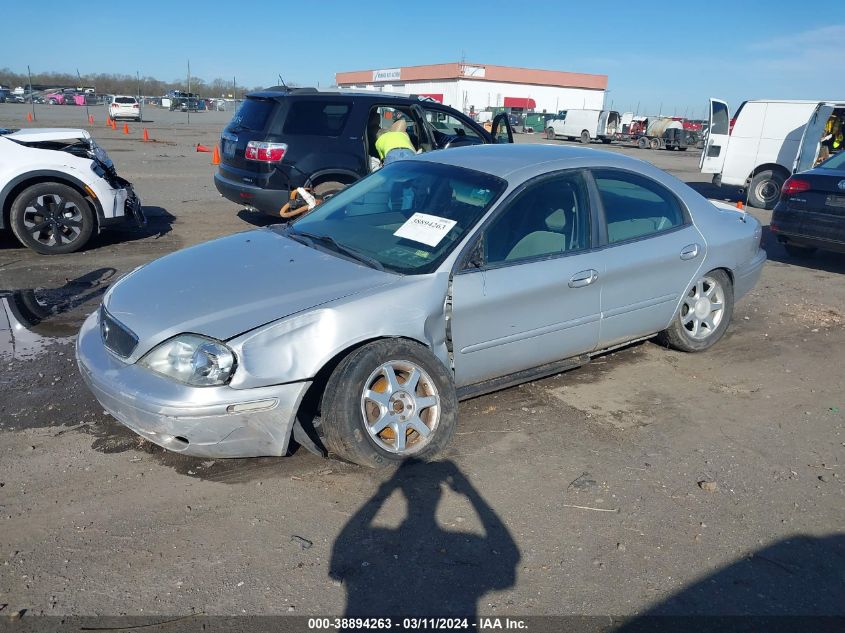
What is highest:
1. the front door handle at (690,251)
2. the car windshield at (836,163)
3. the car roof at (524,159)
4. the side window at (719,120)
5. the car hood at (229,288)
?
the side window at (719,120)

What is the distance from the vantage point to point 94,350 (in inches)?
142

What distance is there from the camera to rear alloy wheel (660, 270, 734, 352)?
17.4ft

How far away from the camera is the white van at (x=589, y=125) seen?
43219mm

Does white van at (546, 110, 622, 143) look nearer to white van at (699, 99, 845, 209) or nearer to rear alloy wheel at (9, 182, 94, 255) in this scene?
white van at (699, 99, 845, 209)

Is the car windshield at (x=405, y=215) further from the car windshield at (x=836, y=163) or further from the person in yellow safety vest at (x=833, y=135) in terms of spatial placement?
the person in yellow safety vest at (x=833, y=135)

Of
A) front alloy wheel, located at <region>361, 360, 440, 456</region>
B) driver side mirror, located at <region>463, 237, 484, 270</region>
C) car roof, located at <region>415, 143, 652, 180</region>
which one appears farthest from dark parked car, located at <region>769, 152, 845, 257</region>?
front alloy wheel, located at <region>361, 360, 440, 456</region>

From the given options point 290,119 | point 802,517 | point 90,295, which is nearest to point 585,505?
point 802,517

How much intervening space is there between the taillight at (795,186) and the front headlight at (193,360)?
305 inches

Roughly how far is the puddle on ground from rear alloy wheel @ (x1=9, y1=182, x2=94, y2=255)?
104 cm

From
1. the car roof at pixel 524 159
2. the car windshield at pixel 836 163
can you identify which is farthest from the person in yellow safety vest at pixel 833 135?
the car roof at pixel 524 159

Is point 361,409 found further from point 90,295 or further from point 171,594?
point 90,295

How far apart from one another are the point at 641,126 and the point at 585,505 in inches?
1776

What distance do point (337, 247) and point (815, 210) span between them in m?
6.69

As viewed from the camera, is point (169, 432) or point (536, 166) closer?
point (169, 432)
